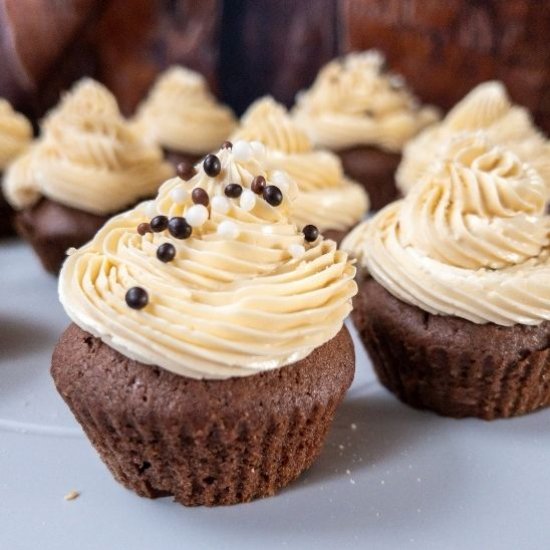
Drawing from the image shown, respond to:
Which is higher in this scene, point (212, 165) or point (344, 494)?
point (212, 165)

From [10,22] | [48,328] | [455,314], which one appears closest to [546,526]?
[455,314]

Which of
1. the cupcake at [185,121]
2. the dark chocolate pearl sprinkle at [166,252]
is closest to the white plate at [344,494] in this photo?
the dark chocolate pearl sprinkle at [166,252]

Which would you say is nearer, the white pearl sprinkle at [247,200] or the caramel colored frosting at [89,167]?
the white pearl sprinkle at [247,200]

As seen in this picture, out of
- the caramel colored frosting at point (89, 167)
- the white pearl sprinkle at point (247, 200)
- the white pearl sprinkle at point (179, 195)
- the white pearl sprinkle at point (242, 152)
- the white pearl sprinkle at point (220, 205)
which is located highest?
the white pearl sprinkle at point (242, 152)

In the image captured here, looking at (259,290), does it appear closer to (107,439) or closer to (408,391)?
(107,439)

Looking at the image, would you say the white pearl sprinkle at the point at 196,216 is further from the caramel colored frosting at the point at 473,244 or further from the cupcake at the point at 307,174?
the cupcake at the point at 307,174

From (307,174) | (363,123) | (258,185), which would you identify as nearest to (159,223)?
(258,185)

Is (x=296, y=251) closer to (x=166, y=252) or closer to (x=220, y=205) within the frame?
(x=220, y=205)
